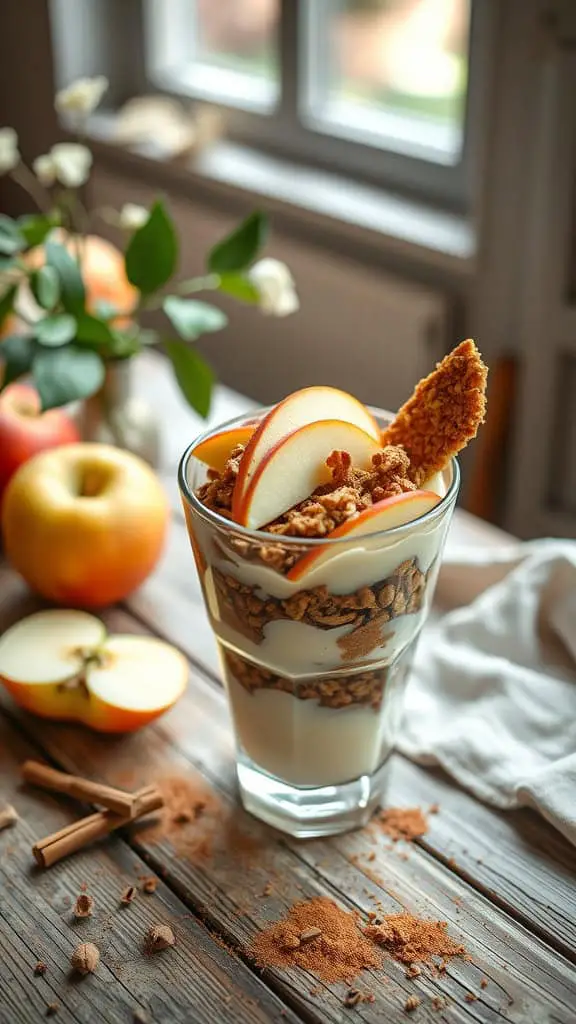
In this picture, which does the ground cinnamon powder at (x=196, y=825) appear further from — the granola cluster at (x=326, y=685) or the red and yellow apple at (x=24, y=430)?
the red and yellow apple at (x=24, y=430)

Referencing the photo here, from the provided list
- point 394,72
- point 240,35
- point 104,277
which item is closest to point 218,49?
point 240,35

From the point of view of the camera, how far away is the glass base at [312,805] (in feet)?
2.31

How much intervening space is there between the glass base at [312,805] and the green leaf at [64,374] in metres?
0.35

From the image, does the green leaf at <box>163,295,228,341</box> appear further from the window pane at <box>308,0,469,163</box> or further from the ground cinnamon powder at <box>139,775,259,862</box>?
the window pane at <box>308,0,469,163</box>

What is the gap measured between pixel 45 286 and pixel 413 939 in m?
0.61

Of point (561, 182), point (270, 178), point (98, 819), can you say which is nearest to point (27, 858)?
point (98, 819)

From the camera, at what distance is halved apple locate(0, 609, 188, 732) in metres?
0.76

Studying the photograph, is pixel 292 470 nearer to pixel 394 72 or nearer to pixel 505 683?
pixel 505 683

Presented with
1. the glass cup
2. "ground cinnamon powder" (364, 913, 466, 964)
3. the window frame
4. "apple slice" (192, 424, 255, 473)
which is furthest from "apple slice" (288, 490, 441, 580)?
the window frame

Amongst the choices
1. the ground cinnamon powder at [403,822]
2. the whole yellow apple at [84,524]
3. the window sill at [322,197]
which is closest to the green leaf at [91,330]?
the whole yellow apple at [84,524]

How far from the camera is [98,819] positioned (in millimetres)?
702

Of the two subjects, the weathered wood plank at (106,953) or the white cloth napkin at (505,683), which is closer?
the weathered wood plank at (106,953)

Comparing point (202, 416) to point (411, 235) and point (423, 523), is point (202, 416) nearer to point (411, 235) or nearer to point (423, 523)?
point (423, 523)

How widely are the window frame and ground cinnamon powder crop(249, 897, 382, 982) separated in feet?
3.40
